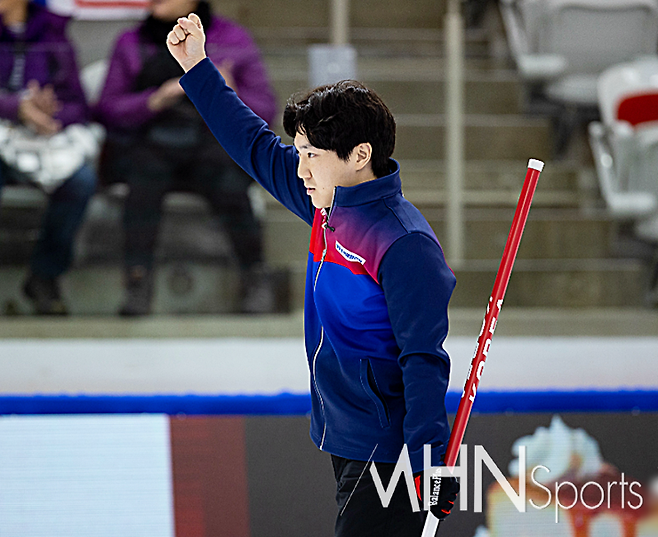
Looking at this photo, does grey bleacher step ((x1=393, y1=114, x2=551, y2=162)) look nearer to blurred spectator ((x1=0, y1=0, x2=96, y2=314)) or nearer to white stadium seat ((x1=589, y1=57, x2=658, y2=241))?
white stadium seat ((x1=589, y1=57, x2=658, y2=241))

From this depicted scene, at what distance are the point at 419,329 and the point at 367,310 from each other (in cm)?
8

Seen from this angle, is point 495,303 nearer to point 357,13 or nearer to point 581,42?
point 581,42

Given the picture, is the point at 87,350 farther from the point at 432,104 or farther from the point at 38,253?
the point at 432,104

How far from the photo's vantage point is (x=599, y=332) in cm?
233

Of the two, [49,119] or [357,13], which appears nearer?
[49,119]

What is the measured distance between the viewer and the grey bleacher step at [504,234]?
2287 millimetres

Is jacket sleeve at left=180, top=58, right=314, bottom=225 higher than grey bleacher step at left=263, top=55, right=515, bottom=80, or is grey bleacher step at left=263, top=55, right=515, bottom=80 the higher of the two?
grey bleacher step at left=263, top=55, right=515, bottom=80

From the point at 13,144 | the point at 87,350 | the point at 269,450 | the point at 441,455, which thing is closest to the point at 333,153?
the point at 441,455

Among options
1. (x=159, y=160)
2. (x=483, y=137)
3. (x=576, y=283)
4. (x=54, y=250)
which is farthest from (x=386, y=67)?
(x=54, y=250)

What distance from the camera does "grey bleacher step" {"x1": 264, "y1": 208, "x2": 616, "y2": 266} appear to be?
7.50ft

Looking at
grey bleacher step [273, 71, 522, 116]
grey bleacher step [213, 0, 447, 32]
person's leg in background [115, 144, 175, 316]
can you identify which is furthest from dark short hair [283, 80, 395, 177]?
grey bleacher step [213, 0, 447, 32]

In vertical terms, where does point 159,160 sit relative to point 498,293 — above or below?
above

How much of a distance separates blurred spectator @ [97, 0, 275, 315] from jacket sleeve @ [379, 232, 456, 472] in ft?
4.90

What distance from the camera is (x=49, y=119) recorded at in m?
2.26
